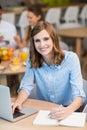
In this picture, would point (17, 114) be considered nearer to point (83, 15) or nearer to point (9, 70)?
point (9, 70)

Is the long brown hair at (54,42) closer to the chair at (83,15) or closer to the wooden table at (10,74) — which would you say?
the wooden table at (10,74)

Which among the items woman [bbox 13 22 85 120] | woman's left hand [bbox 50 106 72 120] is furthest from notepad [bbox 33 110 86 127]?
woman [bbox 13 22 85 120]

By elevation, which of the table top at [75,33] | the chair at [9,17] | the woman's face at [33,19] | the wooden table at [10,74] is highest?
the woman's face at [33,19]

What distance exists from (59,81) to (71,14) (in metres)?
5.40

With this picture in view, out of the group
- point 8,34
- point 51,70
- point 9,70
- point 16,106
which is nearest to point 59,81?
point 51,70

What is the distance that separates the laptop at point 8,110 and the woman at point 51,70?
0.16 meters

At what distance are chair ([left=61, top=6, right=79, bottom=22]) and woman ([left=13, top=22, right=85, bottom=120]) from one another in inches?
208

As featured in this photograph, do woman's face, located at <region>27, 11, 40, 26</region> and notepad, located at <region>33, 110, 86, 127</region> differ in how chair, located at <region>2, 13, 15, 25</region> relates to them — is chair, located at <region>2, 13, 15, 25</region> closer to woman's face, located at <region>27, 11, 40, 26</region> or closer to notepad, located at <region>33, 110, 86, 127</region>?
woman's face, located at <region>27, 11, 40, 26</region>

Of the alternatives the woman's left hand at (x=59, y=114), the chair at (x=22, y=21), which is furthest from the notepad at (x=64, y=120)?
the chair at (x=22, y=21)

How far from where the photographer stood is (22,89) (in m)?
2.27

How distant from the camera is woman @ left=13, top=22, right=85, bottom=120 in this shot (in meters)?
2.17

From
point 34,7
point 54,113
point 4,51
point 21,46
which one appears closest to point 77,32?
point 34,7

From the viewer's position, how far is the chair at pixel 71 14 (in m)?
7.41

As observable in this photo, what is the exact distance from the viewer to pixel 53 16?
285 inches
